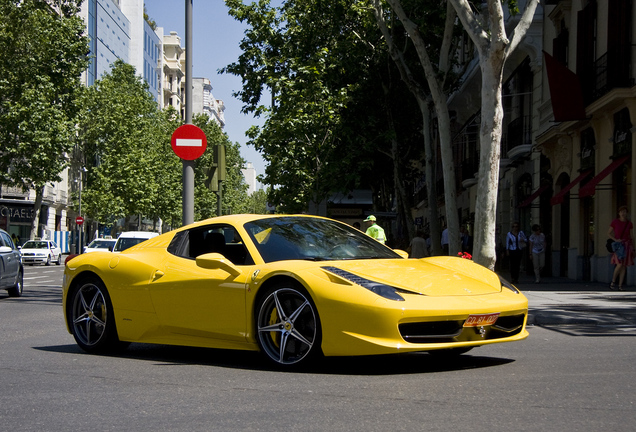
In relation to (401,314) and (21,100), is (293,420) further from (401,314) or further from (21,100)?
(21,100)

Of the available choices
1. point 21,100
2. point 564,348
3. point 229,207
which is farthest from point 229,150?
point 564,348

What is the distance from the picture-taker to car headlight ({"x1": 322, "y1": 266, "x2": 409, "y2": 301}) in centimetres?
651

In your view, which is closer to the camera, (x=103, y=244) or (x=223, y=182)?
(x=103, y=244)

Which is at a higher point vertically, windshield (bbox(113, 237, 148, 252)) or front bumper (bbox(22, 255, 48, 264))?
windshield (bbox(113, 237, 148, 252))

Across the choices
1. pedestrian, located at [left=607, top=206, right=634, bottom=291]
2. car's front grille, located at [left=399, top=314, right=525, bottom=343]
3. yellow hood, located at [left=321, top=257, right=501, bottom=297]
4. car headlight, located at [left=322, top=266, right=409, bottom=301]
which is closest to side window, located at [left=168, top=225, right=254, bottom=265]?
yellow hood, located at [left=321, top=257, right=501, bottom=297]

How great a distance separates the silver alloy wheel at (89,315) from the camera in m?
8.38

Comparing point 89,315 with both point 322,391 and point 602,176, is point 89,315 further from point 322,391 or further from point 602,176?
point 602,176

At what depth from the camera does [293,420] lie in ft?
15.9

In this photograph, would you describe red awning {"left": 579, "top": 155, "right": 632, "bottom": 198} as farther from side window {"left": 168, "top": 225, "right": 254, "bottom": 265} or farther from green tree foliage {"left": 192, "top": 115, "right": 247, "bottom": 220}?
green tree foliage {"left": 192, "top": 115, "right": 247, "bottom": 220}

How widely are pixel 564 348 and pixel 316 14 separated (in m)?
25.6

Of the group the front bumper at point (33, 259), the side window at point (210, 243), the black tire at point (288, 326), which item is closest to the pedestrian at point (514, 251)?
the side window at point (210, 243)

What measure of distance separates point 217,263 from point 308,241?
0.78 meters

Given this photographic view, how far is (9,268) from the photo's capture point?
18016 millimetres

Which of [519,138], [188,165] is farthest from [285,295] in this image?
[519,138]
